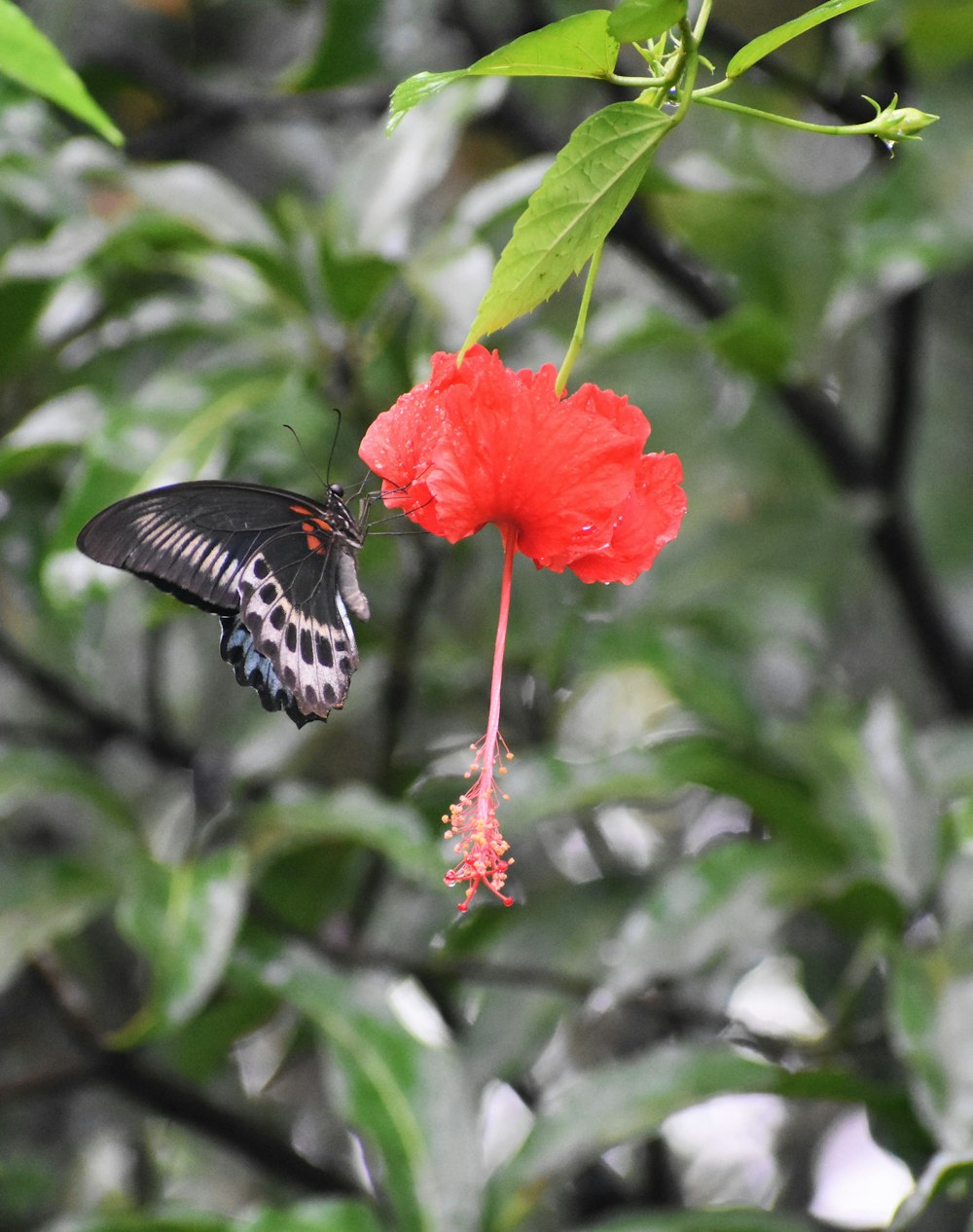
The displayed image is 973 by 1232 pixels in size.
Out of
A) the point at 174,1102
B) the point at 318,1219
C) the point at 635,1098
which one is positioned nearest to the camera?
the point at 318,1219

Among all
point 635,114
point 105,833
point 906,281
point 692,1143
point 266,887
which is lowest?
point 692,1143

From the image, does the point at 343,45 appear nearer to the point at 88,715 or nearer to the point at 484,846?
the point at 88,715

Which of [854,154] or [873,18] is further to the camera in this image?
[854,154]

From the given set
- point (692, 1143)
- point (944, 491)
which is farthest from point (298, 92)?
point (692, 1143)

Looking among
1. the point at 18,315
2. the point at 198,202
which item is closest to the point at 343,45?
the point at 198,202

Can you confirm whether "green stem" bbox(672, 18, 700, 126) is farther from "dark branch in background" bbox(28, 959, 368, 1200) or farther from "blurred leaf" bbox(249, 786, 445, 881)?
"dark branch in background" bbox(28, 959, 368, 1200)

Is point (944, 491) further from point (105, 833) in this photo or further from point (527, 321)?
point (105, 833)

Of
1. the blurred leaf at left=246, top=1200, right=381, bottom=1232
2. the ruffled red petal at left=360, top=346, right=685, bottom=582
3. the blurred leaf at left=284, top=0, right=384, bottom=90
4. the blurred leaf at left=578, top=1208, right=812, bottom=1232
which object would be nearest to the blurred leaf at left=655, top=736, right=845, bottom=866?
the blurred leaf at left=578, top=1208, right=812, bottom=1232
